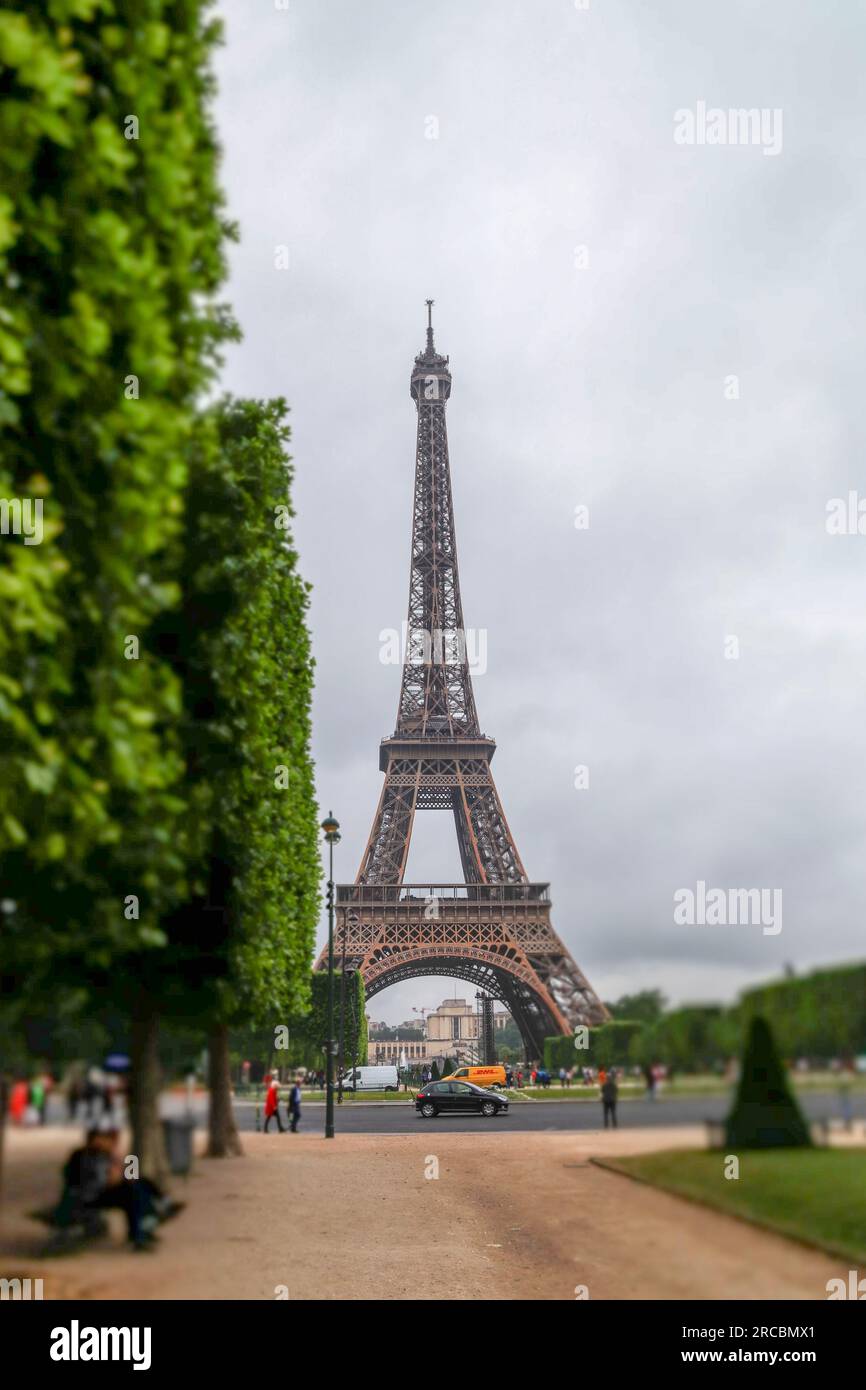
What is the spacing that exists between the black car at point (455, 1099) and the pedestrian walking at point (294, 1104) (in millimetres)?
1772

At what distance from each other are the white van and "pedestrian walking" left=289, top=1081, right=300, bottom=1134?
637 cm

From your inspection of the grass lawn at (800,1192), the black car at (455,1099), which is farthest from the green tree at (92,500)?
the black car at (455,1099)

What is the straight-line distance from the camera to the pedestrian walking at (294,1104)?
601 cm

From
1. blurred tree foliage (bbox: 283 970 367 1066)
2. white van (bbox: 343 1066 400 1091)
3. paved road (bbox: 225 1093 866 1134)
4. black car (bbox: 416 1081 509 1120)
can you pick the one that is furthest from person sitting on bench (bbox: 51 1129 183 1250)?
white van (bbox: 343 1066 400 1091)

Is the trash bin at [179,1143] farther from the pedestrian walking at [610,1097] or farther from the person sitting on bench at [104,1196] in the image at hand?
the pedestrian walking at [610,1097]

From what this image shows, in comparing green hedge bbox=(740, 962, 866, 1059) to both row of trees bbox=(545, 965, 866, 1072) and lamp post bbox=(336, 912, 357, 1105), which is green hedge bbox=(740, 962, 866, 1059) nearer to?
row of trees bbox=(545, 965, 866, 1072)

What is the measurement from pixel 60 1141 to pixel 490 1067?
3.91 meters

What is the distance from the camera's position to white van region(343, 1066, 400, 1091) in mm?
12943

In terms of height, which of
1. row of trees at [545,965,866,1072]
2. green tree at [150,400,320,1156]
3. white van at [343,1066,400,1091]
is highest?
green tree at [150,400,320,1156]

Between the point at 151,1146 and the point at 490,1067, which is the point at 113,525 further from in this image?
the point at 490,1067
